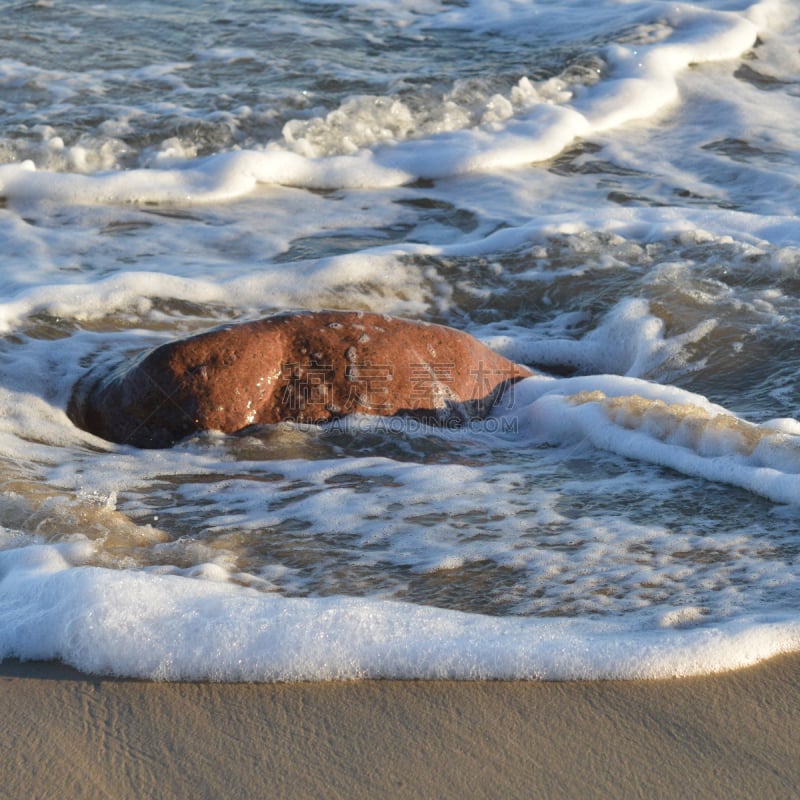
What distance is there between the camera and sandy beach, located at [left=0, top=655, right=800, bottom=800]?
182cm

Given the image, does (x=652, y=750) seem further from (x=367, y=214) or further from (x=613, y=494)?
(x=367, y=214)

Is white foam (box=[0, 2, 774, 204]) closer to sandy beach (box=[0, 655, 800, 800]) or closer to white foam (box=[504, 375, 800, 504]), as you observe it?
white foam (box=[504, 375, 800, 504])

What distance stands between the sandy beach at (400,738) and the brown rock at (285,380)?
4.26 ft

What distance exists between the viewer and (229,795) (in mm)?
1807

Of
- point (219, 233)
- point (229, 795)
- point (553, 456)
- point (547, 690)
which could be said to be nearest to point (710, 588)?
point (547, 690)

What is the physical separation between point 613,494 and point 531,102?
16.4 feet

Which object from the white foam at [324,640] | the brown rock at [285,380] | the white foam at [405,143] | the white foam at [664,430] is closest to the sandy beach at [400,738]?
the white foam at [324,640]

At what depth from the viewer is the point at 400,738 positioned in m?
1.94

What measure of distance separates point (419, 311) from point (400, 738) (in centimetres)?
277

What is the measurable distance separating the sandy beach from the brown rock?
130 centimetres

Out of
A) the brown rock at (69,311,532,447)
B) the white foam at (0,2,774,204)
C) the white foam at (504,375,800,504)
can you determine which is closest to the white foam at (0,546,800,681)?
the white foam at (504,375,800,504)

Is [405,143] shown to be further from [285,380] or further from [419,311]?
[285,380]

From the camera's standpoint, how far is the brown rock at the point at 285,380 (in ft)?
10.9

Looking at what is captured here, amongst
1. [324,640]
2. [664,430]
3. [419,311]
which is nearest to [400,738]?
[324,640]
